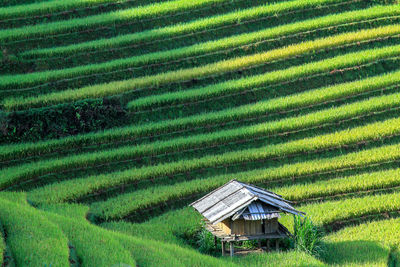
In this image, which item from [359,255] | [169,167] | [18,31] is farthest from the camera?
[18,31]

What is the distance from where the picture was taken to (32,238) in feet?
33.0

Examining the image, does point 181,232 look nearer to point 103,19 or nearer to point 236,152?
point 236,152

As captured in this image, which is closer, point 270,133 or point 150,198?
point 150,198

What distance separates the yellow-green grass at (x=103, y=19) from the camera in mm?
19156

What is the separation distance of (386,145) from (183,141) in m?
5.30

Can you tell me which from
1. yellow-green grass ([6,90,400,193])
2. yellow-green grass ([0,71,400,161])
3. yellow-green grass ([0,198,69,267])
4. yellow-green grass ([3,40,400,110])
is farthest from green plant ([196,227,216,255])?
yellow-green grass ([3,40,400,110])

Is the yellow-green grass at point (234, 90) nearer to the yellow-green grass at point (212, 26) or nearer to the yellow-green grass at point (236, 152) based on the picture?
the yellow-green grass at point (236, 152)

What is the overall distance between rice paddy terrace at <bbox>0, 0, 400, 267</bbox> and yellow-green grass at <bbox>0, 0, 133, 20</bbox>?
5 centimetres

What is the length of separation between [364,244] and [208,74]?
764 centimetres

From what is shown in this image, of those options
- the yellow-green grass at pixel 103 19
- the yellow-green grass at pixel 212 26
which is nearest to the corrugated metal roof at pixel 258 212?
the yellow-green grass at pixel 212 26

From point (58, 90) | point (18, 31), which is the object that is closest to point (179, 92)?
point (58, 90)

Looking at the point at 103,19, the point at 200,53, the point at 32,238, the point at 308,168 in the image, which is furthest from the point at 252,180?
the point at 103,19

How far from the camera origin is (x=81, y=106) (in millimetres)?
16391

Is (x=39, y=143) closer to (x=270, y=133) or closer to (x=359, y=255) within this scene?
(x=270, y=133)
